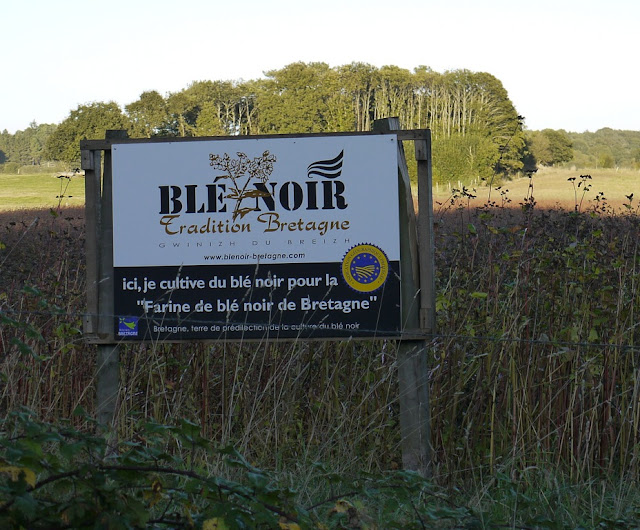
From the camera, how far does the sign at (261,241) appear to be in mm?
4438

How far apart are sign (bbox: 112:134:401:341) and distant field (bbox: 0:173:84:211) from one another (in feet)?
125

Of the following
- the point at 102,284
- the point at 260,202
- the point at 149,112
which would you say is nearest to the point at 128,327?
the point at 102,284

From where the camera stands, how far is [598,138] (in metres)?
162

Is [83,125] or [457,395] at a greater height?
[83,125]

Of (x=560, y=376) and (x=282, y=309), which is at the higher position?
(x=282, y=309)

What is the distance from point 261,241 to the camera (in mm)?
4469

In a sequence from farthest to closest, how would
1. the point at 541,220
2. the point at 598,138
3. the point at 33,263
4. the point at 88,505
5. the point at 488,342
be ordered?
1. the point at 598,138
2. the point at 33,263
3. the point at 541,220
4. the point at 488,342
5. the point at 88,505

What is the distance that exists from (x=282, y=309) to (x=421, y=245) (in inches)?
31.4

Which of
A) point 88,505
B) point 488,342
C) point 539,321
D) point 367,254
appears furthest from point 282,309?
point 88,505

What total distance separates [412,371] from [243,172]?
136 cm

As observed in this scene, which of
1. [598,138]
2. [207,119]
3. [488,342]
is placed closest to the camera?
[488,342]

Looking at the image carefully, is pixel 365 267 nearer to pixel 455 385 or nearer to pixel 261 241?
pixel 261 241

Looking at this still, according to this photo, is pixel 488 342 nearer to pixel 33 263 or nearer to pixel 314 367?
pixel 314 367

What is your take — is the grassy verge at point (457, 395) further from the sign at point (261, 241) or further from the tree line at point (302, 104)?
the tree line at point (302, 104)
